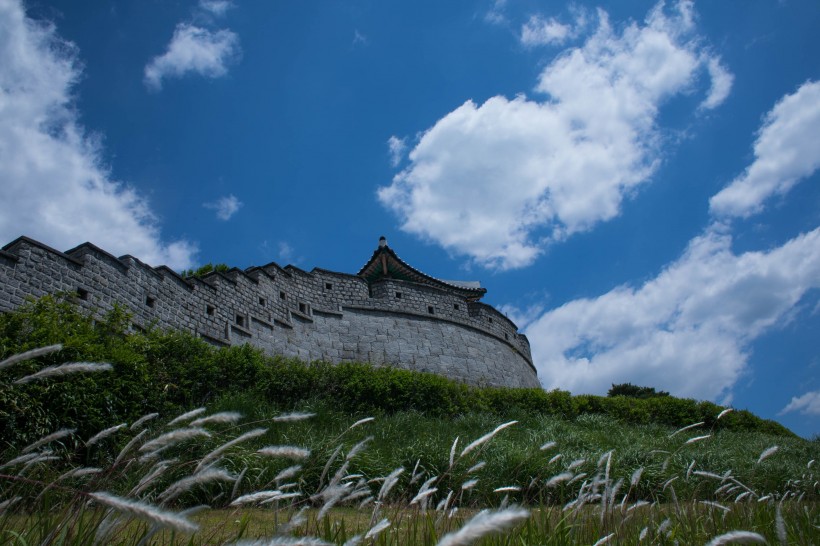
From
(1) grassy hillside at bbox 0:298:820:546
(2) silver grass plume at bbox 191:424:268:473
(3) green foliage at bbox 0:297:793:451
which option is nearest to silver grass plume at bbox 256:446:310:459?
(1) grassy hillside at bbox 0:298:820:546

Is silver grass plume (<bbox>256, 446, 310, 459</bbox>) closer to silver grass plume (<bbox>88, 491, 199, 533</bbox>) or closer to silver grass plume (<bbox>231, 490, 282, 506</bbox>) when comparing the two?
silver grass plume (<bbox>231, 490, 282, 506</bbox>)

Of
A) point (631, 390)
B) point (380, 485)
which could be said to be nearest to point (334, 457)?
point (380, 485)

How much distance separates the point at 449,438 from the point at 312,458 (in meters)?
2.67

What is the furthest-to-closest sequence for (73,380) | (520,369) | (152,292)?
(520,369) → (152,292) → (73,380)

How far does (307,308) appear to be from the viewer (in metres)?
19.0

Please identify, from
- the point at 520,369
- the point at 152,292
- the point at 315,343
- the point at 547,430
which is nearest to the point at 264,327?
the point at 315,343

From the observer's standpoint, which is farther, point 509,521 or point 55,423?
point 55,423

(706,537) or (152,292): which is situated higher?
(152,292)

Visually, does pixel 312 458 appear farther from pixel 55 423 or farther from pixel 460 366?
pixel 460 366

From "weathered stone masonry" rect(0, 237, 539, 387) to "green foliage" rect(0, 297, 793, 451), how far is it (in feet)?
3.11

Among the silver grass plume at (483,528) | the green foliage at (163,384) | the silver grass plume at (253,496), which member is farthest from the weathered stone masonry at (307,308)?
the silver grass plume at (483,528)

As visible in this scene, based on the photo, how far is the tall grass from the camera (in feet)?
7.09

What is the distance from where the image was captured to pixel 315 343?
1861 cm

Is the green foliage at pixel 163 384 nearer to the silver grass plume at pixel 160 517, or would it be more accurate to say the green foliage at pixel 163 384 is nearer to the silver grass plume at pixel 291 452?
the silver grass plume at pixel 291 452
